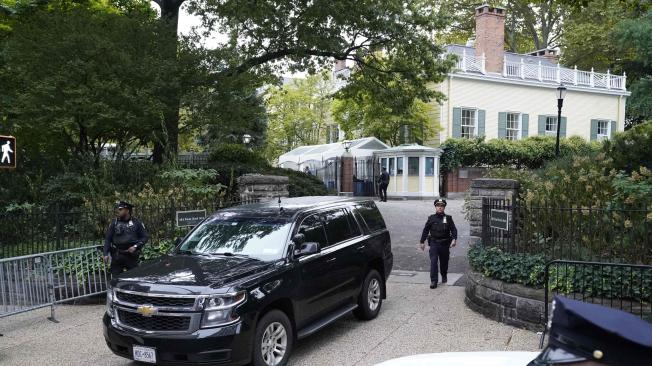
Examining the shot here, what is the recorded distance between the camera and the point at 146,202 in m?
11.9

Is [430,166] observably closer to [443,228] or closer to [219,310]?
[443,228]

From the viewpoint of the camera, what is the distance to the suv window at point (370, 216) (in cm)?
848

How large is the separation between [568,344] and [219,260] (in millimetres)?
4318

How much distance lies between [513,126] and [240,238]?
30184 millimetres

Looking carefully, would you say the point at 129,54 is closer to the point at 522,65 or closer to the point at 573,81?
the point at 522,65

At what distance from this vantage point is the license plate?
5.41 meters

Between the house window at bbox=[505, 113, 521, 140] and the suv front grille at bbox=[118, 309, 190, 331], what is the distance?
30994mm

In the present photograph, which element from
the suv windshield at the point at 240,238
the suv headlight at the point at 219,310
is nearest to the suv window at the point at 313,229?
the suv windshield at the point at 240,238

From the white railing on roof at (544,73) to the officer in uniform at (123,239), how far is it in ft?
86.4

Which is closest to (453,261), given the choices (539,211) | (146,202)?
(539,211)

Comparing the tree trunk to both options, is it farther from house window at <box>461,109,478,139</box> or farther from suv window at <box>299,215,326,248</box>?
house window at <box>461,109,478,139</box>

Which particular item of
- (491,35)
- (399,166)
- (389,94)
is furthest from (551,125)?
(389,94)

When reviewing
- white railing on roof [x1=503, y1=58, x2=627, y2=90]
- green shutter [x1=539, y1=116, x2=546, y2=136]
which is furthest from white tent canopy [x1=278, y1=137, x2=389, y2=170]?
green shutter [x1=539, y1=116, x2=546, y2=136]

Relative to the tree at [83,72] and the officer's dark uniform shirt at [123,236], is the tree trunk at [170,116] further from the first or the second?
the officer's dark uniform shirt at [123,236]
